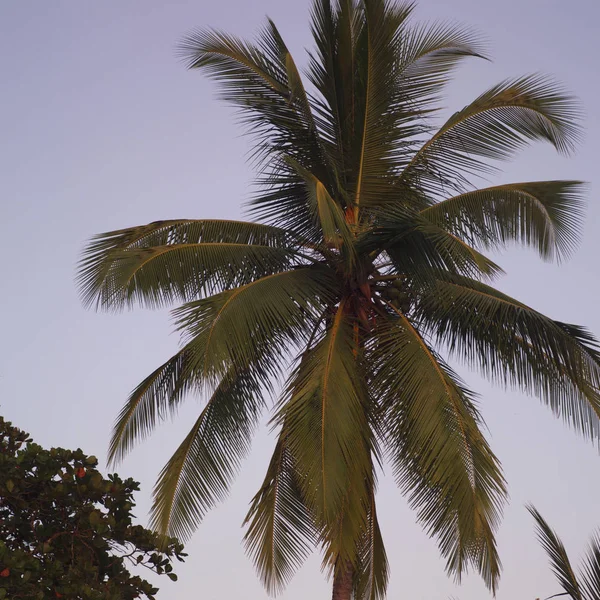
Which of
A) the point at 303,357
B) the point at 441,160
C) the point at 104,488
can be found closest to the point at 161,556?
the point at 104,488

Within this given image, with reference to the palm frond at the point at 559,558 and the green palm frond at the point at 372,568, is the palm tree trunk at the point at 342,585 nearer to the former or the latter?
the green palm frond at the point at 372,568

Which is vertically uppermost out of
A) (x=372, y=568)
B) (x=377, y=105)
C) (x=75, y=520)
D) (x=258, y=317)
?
(x=377, y=105)

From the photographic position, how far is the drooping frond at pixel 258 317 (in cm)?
974

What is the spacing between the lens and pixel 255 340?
10.5 meters

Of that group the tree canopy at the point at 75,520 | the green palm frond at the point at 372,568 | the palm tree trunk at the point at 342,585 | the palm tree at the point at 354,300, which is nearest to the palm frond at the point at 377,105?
the palm tree at the point at 354,300

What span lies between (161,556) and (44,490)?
100 centimetres

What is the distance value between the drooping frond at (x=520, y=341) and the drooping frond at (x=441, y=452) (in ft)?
2.12

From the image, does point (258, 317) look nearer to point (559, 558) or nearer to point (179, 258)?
point (179, 258)

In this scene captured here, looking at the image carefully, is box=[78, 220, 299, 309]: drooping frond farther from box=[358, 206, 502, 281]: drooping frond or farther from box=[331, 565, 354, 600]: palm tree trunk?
box=[331, 565, 354, 600]: palm tree trunk

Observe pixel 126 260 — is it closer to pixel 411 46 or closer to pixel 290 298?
pixel 290 298

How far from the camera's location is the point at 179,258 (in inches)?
436

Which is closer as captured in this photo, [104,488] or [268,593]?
[104,488]

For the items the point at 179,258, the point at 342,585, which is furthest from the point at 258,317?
the point at 342,585

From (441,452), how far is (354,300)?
253cm
